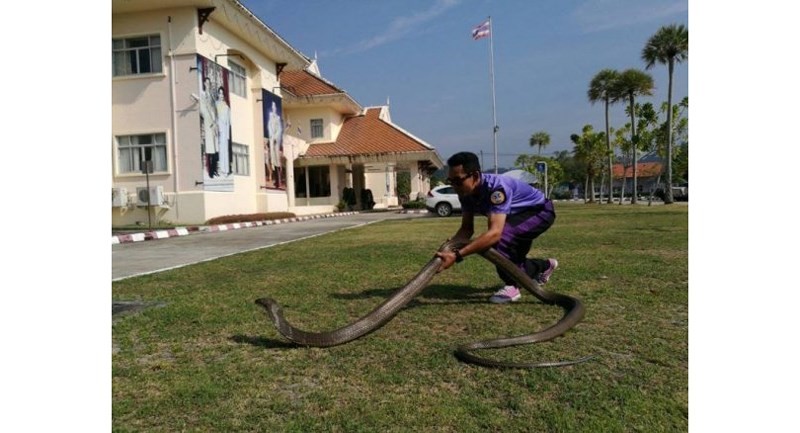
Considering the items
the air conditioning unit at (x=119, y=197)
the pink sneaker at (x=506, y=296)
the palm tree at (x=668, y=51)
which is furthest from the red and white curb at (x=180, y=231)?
the palm tree at (x=668, y=51)

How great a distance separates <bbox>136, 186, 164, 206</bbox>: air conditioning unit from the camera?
17219mm

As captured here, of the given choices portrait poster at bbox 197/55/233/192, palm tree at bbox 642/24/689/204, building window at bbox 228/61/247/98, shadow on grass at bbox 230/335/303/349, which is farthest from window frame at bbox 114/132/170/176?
palm tree at bbox 642/24/689/204

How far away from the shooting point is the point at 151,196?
17281 millimetres

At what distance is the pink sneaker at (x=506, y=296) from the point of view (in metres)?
4.64

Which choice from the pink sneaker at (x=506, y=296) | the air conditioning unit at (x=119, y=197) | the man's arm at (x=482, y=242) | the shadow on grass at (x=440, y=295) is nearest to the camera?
the man's arm at (x=482, y=242)

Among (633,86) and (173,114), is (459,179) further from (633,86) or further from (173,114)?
(633,86)

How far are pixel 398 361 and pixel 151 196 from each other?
16331mm

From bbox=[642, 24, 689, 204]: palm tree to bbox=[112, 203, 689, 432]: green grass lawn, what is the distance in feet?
108

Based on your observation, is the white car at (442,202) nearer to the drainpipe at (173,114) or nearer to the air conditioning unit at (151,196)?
the drainpipe at (173,114)

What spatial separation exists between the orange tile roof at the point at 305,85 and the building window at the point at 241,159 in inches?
364

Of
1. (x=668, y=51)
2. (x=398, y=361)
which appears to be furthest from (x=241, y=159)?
(x=668, y=51)

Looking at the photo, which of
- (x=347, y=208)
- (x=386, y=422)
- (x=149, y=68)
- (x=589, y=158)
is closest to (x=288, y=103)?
(x=347, y=208)

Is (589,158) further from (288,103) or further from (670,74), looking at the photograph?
(288,103)

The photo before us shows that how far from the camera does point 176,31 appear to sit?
57.9ft
